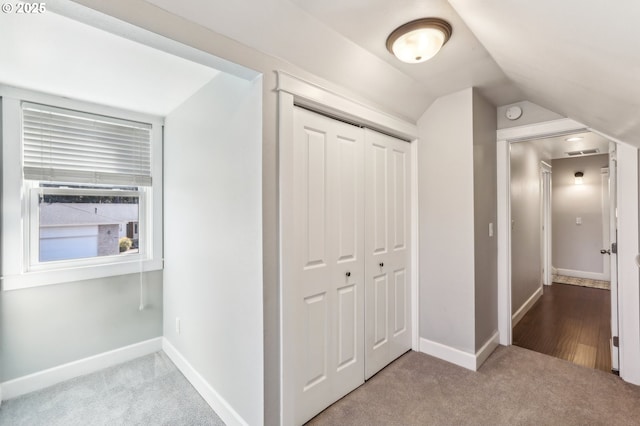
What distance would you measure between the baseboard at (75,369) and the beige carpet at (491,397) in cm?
186

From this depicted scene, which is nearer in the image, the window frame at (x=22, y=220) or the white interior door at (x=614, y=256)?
the window frame at (x=22, y=220)

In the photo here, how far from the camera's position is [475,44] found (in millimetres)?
1779

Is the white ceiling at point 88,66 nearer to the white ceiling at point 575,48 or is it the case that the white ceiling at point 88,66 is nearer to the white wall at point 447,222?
the white ceiling at point 575,48

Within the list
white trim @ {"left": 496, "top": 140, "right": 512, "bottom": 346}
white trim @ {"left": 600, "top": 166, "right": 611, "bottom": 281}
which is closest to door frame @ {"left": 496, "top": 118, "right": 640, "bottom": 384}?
white trim @ {"left": 496, "top": 140, "right": 512, "bottom": 346}

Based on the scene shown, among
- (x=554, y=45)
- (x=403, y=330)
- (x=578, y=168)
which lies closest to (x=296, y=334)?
(x=403, y=330)

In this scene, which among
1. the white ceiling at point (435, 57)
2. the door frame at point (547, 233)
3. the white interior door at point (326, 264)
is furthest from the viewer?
the door frame at point (547, 233)

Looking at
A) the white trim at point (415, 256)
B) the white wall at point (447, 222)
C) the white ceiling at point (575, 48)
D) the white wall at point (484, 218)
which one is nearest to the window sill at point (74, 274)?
the white trim at point (415, 256)

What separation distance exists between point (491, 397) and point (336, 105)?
2.31m

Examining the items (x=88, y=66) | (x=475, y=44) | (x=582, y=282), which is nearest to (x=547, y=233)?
(x=582, y=282)

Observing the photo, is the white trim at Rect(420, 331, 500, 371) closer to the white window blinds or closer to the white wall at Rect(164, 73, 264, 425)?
the white wall at Rect(164, 73, 264, 425)

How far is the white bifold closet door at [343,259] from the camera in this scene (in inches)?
68.4

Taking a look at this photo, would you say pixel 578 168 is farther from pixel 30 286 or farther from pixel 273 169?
pixel 30 286

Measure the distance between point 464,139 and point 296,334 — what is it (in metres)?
2.04

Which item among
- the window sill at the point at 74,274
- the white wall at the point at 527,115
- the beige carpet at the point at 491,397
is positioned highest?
the white wall at the point at 527,115
